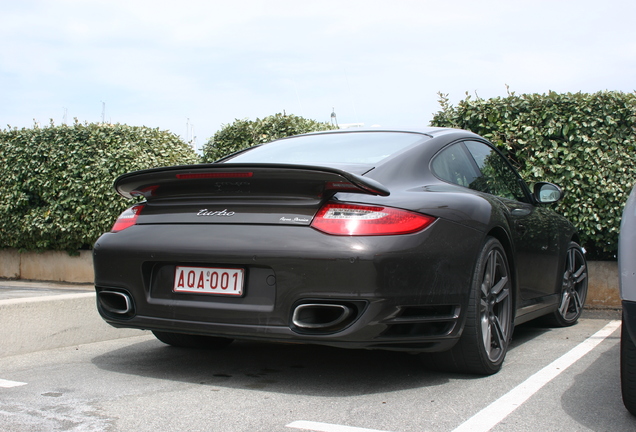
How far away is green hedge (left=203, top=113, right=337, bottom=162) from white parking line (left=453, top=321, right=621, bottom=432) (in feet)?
15.5

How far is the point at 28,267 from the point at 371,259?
27.4 feet

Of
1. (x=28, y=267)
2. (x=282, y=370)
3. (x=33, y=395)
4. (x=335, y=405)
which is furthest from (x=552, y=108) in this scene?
(x=28, y=267)

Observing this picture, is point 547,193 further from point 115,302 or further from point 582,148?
point 115,302

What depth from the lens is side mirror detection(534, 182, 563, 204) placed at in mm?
5109

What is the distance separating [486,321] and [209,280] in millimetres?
1523

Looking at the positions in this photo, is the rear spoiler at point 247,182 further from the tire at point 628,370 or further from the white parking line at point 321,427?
the tire at point 628,370

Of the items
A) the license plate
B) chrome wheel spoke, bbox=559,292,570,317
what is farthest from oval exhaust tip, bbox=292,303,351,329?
chrome wheel spoke, bbox=559,292,570,317

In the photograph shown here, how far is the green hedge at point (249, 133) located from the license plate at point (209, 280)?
5130 mm

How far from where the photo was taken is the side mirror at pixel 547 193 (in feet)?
16.8

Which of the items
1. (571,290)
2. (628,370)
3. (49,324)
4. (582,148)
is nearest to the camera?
(628,370)

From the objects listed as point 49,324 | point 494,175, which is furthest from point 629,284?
point 49,324

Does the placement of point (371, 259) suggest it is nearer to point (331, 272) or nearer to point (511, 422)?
point (331, 272)

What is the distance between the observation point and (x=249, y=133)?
8.49m

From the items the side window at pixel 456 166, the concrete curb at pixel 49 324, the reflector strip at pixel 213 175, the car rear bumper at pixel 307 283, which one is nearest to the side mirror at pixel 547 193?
the side window at pixel 456 166
